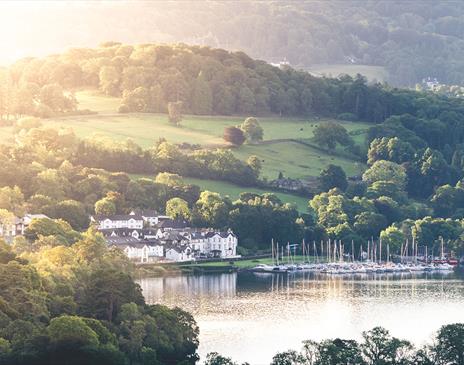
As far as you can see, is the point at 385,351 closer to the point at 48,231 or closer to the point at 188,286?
the point at 188,286

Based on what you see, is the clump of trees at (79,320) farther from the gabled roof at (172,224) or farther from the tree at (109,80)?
the tree at (109,80)

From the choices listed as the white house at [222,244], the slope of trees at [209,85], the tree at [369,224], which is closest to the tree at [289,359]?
the white house at [222,244]

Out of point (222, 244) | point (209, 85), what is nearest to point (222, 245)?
point (222, 244)

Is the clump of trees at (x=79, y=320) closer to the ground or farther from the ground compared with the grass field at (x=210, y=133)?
closer to the ground

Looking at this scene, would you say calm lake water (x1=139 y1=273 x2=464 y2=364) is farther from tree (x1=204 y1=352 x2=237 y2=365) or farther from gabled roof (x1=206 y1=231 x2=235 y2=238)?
gabled roof (x1=206 y1=231 x2=235 y2=238)

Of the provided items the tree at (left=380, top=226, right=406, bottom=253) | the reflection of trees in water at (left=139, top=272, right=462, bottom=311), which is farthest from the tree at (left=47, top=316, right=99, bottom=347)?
the tree at (left=380, top=226, right=406, bottom=253)

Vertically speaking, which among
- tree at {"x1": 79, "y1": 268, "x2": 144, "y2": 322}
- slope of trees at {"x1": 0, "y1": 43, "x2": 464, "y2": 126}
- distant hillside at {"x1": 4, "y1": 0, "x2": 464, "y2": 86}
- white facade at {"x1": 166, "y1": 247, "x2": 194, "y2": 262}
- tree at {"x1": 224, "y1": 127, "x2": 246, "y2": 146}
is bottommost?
tree at {"x1": 79, "y1": 268, "x2": 144, "y2": 322}

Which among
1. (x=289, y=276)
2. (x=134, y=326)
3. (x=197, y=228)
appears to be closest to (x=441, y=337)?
(x=134, y=326)
